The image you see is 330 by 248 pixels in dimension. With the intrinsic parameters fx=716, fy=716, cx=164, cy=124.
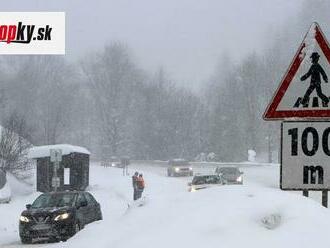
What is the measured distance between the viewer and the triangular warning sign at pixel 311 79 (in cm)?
648

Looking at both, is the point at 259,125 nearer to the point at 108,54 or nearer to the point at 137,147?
the point at 137,147

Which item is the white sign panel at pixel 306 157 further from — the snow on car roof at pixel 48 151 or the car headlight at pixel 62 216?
the snow on car roof at pixel 48 151

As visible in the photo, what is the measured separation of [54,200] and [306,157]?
1578 centimetres

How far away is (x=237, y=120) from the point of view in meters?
86.6

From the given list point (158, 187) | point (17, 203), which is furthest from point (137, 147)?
point (17, 203)

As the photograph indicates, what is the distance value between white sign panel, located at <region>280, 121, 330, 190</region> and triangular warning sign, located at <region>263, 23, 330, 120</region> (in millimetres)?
137

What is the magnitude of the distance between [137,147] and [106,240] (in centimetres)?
8902

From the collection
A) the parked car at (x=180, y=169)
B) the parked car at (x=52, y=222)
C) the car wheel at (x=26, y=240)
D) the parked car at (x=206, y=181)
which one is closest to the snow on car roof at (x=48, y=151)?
the parked car at (x=206, y=181)

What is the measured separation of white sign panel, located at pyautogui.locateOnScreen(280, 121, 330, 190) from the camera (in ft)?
21.5

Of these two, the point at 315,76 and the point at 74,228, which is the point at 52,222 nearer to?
the point at 74,228

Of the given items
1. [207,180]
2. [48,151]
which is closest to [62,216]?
[207,180]

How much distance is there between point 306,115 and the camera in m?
6.57

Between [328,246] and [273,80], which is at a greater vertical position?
[273,80]

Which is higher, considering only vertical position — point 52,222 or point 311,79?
point 311,79
